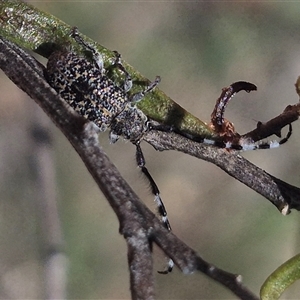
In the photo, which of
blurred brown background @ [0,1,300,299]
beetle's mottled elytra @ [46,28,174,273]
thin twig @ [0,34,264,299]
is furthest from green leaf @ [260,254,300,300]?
blurred brown background @ [0,1,300,299]

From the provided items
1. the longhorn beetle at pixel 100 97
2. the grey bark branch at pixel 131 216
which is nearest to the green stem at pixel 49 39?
the longhorn beetle at pixel 100 97

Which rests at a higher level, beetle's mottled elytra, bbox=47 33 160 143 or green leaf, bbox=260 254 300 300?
beetle's mottled elytra, bbox=47 33 160 143

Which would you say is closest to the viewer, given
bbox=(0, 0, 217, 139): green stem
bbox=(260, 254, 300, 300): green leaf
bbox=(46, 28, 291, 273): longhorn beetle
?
bbox=(260, 254, 300, 300): green leaf

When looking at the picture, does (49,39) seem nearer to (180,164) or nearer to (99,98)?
(99,98)

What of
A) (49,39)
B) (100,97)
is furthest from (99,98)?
(49,39)

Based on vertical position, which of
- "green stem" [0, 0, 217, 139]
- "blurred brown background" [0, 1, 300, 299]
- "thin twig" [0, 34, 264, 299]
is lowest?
"thin twig" [0, 34, 264, 299]

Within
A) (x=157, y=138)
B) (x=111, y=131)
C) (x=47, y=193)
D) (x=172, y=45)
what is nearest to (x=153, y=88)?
(x=157, y=138)

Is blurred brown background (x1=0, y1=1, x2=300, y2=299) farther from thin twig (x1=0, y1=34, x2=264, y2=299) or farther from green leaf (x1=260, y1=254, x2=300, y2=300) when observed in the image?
thin twig (x1=0, y1=34, x2=264, y2=299)

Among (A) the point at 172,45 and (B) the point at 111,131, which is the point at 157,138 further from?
(A) the point at 172,45

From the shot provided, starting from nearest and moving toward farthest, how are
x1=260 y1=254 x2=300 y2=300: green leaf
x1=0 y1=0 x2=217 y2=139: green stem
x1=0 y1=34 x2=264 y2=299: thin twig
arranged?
x1=0 y1=34 x2=264 y2=299: thin twig < x1=260 y1=254 x2=300 y2=300: green leaf < x1=0 y1=0 x2=217 y2=139: green stem
